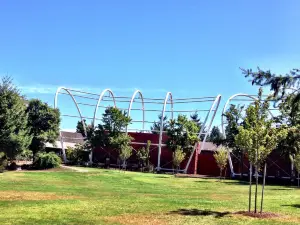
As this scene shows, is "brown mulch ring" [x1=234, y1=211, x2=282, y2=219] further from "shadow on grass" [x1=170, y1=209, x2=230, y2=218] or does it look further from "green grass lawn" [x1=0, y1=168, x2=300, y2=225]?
"shadow on grass" [x1=170, y1=209, x2=230, y2=218]

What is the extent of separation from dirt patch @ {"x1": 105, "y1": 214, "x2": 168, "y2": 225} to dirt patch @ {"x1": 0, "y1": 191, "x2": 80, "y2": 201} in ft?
19.1

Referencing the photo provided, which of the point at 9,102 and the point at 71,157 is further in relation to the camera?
the point at 71,157

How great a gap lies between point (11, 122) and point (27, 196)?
15542 mm

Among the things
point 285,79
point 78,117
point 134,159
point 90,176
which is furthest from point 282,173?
point 285,79

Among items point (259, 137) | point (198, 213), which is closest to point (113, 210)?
point (198, 213)

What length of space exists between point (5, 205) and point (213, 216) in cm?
859

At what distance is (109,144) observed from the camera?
170ft

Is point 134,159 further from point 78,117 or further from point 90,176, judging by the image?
point 90,176

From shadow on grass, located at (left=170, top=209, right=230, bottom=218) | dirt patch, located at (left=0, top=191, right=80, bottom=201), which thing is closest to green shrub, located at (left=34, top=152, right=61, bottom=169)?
dirt patch, located at (left=0, top=191, right=80, bottom=201)

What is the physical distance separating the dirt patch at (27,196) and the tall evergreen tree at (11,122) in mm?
13713

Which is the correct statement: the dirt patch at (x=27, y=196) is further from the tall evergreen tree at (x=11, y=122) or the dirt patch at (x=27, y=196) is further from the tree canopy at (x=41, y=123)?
the tree canopy at (x=41, y=123)

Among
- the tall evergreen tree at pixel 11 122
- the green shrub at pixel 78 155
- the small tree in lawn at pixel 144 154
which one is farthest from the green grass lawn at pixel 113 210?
the green shrub at pixel 78 155

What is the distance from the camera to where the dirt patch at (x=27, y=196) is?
18112 mm

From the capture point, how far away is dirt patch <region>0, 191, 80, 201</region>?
18.1 m
